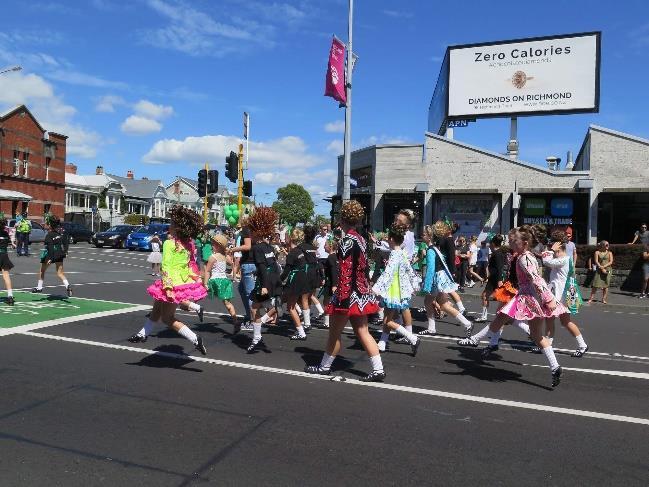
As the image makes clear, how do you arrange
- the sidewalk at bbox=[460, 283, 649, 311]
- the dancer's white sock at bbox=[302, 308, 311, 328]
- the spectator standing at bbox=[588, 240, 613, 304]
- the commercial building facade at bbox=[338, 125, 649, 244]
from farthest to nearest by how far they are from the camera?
the commercial building facade at bbox=[338, 125, 649, 244] < the spectator standing at bbox=[588, 240, 613, 304] < the sidewalk at bbox=[460, 283, 649, 311] < the dancer's white sock at bbox=[302, 308, 311, 328]

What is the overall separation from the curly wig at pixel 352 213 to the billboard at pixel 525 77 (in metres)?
21.9

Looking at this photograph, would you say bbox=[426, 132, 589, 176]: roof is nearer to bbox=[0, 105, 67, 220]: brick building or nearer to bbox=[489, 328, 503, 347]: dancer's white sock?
bbox=[489, 328, 503, 347]: dancer's white sock

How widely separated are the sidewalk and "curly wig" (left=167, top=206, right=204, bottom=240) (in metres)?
10.7

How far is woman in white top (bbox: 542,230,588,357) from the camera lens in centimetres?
725

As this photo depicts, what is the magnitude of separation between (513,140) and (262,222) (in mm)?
21403

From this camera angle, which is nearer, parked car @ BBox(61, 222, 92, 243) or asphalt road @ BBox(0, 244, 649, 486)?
asphalt road @ BBox(0, 244, 649, 486)

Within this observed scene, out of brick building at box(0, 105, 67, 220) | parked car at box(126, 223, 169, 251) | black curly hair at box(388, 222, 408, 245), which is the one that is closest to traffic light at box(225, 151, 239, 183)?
black curly hair at box(388, 222, 408, 245)

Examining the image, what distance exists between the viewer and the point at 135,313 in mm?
9719

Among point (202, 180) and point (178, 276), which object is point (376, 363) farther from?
point (202, 180)

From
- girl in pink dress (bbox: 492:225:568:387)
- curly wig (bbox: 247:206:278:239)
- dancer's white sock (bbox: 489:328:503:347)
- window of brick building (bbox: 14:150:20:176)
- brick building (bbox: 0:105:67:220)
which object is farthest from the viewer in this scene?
window of brick building (bbox: 14:150:20:176)

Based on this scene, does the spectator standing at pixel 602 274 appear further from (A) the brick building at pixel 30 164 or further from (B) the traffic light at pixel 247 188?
(A) the brick building at pixel 30 164

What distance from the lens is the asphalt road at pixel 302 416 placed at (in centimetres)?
371

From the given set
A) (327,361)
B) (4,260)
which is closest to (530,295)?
(327,361)

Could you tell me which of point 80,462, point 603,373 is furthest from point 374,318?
point 80,462
